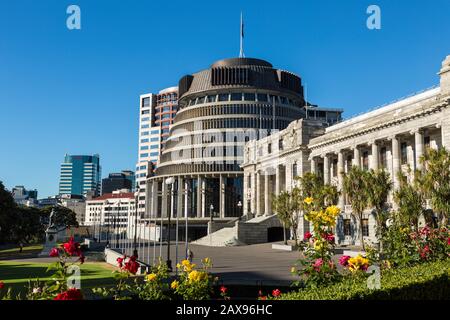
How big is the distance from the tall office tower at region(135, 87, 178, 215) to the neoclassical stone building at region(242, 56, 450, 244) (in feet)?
354

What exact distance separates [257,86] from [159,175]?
3815 centimetres

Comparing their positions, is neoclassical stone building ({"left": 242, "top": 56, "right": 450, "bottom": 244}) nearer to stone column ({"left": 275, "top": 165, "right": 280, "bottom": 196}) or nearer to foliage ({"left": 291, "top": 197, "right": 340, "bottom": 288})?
stone column ({"left": 275, "top": 165, "right": 280, "bottom": 196})

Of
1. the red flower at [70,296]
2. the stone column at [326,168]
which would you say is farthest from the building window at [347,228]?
the red flower at [70,296]

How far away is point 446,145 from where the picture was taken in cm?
4378

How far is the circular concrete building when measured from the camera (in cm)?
11231

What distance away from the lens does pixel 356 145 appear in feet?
191

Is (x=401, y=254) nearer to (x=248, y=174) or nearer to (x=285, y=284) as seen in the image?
(x=285, y=284)

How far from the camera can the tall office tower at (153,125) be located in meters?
187

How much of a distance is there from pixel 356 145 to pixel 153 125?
475 feet

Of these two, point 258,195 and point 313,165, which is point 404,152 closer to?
point 313,165

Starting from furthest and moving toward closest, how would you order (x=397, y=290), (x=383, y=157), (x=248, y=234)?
1. (x=248, y=234)
2. (x=383, y=157)
3. (x=397, y=290)

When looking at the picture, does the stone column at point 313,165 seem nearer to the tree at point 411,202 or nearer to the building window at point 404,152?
the building window at point 404,152

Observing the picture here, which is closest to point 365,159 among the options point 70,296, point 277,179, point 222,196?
point 277,179

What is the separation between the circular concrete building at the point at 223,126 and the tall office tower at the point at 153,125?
66577 millimetres
